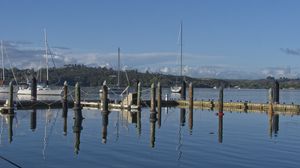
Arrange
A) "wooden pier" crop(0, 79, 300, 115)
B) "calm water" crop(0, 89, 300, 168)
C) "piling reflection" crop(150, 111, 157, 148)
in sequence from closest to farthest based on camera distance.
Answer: "calm water" crop(0, 89, 300, 168) < "piling reflection" crop(150, 111, 157, 148) < "wooden pier" crop(0, 79, 300, 115)

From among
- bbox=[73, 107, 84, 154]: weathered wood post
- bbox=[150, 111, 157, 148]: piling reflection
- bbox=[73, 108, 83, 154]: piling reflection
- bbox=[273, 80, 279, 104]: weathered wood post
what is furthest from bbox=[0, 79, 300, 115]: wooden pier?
bbox=[73, 108, 83, 154]: piling reflection

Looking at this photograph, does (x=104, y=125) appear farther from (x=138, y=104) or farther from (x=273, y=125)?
(x=273, y=125)

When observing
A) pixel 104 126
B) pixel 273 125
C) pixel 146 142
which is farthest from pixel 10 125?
pixel 273 125

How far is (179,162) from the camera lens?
25391 millimetres

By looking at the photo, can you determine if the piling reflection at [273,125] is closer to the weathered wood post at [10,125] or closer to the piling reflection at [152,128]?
the piling reflection at [152,128]

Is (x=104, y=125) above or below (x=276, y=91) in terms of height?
below

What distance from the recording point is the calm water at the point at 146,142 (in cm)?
2562

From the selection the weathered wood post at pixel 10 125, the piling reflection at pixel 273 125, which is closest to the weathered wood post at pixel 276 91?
the piling reflection at pixel 273 125

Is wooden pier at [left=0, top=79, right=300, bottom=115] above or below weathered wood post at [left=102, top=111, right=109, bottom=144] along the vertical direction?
above

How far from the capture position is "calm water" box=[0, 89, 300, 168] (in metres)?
25.6

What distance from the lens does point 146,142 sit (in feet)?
107

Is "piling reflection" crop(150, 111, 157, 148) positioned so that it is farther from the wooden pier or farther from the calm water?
the wooden pier

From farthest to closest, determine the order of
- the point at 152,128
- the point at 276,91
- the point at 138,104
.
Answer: the point at 276,91, the point at 138,104, the point at 152,128

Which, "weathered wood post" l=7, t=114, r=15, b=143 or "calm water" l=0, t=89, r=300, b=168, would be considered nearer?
"calm water" l=0, t=89, r=300, b=168
